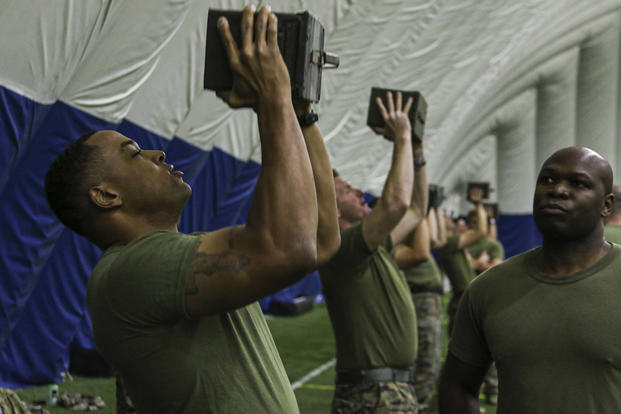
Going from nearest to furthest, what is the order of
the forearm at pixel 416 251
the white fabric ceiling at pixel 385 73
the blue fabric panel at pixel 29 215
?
the white fabric ceiling at pixel 385 73 → the blue fabric panel at pixel 29 215 → the forearm at pixel 416 251

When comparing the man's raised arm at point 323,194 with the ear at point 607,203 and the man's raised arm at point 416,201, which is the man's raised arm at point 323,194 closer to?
the ear at point 607,203

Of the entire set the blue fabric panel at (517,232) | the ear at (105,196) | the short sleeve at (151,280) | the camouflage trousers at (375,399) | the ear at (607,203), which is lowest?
the blue fabric panel at (517,232)

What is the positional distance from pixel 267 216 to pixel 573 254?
0.99 m

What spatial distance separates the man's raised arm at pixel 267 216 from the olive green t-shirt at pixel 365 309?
203cm

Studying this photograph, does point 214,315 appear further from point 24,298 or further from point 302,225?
point 24,298

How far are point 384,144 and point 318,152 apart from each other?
11.7 meters

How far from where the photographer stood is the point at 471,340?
2.21m

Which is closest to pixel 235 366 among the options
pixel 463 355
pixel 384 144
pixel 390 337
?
pixel 463 355

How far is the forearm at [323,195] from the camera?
82.0 inches

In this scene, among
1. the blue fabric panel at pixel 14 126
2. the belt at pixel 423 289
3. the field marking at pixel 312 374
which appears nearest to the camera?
the blue fabric panel at pixel 14 126

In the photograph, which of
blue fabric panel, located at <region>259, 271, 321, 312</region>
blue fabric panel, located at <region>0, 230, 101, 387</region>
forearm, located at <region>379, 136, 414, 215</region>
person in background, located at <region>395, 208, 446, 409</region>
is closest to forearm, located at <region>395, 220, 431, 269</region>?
person in background, located at <region>395, 208, 446, 409</region>

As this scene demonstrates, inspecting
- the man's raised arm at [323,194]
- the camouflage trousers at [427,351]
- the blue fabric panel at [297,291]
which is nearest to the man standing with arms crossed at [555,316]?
the man's raised arm at [323,194]

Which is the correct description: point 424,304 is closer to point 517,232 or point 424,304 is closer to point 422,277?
point 422,277

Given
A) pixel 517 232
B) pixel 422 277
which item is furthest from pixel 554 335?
pixel 517 232
